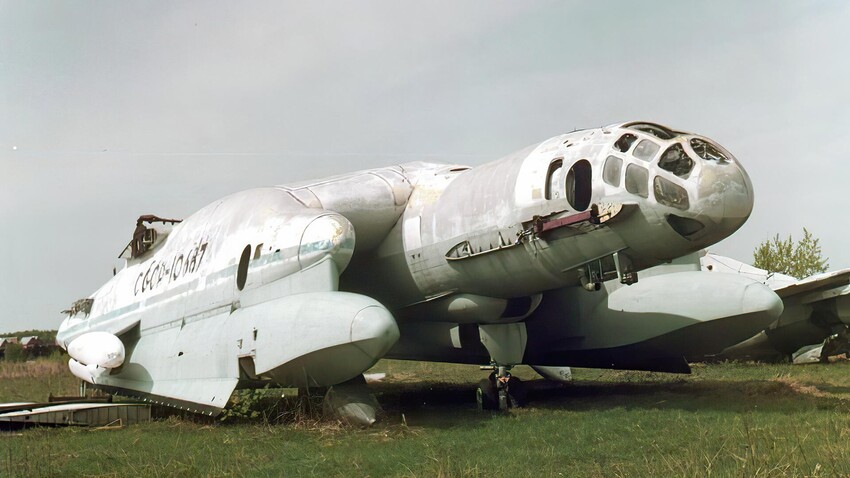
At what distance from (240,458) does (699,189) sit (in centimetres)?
639

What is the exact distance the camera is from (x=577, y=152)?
1050cm

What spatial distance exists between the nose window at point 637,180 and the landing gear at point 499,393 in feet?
12.9

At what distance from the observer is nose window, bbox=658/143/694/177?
9570mm

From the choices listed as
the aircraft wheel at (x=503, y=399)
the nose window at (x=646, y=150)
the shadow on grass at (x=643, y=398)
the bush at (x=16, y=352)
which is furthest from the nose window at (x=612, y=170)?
the bush at (x=16, y=352)

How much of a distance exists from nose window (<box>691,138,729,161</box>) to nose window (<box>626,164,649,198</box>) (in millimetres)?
707

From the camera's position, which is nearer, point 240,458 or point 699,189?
point 240,458

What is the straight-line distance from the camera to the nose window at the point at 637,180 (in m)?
9.71

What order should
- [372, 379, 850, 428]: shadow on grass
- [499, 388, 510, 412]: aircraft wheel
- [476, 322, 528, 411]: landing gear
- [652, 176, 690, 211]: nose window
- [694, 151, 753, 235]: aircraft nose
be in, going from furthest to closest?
[476, 322, 528, 411]: landing gear, [499, 388, 510, 412]: aircraft wheel, [372, 379, 850, 428]: shadow on grass, [652, 176, 690, 211]: nose window, [694, 151, 753, 235]: aircraft nose

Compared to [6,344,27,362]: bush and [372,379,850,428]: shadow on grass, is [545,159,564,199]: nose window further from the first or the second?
[6,344,27,362]: bush

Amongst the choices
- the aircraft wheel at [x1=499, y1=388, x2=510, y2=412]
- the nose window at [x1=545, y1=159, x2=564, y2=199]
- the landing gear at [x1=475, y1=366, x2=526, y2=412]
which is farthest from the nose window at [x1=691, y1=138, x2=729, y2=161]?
the aircraft wheel at [x1=499, y1=388, x2=510, y2=412]

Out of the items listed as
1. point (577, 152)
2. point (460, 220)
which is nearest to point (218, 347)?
point (460, 220)

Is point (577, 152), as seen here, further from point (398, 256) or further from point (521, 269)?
point (398, 256)

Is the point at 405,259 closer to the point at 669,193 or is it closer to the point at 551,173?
the point at 551,173

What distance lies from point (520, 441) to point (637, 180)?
3813 millimetres
